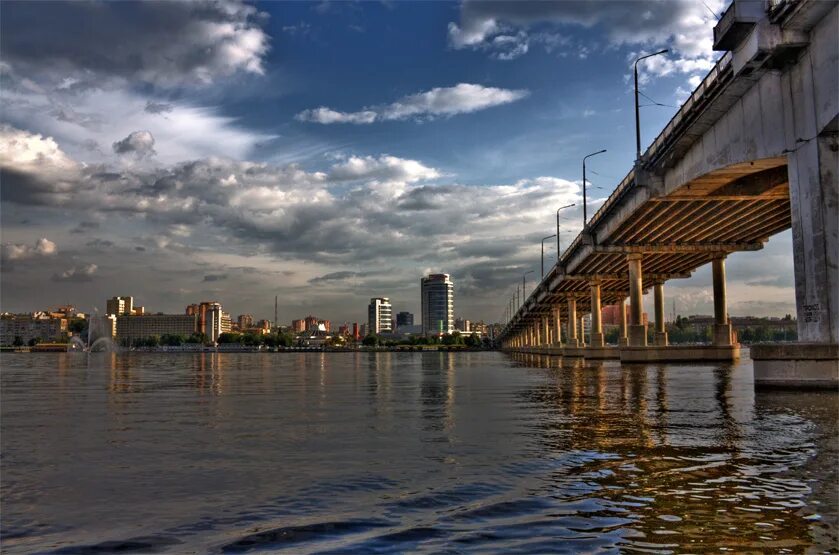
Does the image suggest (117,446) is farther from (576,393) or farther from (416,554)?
(576,393)

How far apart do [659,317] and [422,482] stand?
90626 mm

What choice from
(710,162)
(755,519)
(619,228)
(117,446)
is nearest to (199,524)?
(755,519)

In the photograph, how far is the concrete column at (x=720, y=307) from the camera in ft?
240

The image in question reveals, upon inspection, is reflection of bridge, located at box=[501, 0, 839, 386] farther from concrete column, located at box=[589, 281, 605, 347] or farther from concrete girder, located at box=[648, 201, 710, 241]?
concrete column, located at box=[589, 281, 605, 347]

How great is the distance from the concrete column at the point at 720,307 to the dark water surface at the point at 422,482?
60198mm

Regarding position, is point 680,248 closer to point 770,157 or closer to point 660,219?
point 660,219

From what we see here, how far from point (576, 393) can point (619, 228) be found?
128 ft

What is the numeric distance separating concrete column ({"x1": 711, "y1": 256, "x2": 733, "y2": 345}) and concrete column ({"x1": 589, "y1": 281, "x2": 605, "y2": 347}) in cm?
1571

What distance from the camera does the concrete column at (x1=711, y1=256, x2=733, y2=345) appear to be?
7319 cm

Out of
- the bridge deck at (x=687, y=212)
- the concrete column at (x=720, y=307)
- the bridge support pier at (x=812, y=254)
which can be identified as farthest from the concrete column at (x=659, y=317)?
the bridge support pier at (x=812, y=254)

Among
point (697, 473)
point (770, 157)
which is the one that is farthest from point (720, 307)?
point (697, 473)

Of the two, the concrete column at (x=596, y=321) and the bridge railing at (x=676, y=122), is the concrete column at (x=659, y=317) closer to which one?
the concrete column at (x=596, y=321)

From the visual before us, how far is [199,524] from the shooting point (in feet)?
21.8

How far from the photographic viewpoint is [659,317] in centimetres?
9294
